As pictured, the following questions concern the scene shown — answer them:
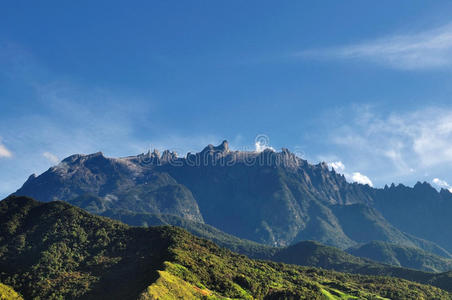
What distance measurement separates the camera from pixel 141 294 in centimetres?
16362

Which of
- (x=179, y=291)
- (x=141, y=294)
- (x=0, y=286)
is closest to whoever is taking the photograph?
(x=141, y=294)

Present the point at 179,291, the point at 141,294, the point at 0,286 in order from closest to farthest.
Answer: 1. the point at 141,294
2. the point at 179,291
3. the point at 0,286

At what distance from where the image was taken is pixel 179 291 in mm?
182750

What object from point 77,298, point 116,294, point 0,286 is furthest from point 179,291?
point 0,286

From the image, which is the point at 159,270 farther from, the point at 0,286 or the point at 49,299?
the point at 0,286

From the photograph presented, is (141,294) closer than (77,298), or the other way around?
(141,294)

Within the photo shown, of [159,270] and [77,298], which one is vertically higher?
[159,270]

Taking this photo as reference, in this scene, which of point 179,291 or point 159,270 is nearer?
point 179,291

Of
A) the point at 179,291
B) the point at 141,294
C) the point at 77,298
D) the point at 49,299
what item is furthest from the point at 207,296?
the point at 49,299

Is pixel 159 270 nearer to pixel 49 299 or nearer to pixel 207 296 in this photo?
pixel 207 296

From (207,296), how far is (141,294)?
41.4m

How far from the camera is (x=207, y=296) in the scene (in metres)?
194

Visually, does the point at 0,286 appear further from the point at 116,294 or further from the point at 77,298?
the point at 116,294

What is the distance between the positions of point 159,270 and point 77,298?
139ft
